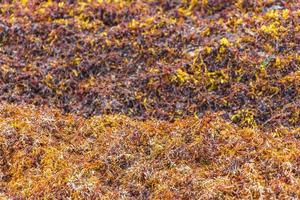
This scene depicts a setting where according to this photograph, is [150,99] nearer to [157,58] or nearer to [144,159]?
[157,58]

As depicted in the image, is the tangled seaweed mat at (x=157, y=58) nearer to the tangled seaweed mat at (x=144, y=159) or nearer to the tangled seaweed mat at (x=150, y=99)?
the tangled seaweed mat at (x=150, y=99)

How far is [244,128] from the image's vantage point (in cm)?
418

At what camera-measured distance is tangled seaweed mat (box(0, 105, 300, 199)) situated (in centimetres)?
362

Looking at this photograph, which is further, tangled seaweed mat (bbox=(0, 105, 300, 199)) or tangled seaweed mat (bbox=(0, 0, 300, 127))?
tangled seaweed mat (bbox=(0, 0, 300, 127))

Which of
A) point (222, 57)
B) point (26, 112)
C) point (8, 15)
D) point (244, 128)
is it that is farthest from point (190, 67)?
point (8, 15)

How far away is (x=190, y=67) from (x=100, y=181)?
1.53 metres

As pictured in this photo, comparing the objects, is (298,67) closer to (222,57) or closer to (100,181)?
(222,57)

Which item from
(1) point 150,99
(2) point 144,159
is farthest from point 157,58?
(2) point 144,159

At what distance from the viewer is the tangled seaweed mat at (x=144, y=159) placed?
362cm

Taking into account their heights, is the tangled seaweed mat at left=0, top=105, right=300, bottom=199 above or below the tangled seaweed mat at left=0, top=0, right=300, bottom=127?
below

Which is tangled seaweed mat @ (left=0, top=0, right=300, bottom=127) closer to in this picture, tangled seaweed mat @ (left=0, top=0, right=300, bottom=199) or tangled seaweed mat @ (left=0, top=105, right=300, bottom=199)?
tangled seaweed mat @ (left=0, top=0, right=300, bottom=199)

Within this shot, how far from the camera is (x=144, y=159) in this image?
3898 millimetres

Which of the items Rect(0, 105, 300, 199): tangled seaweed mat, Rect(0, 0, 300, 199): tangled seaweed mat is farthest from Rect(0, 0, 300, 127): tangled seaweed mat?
Rect(0, 105, 300, 199): tangled seaweed mat

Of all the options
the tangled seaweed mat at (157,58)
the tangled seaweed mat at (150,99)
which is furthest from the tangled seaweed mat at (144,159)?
the tangled seaweed mat at (157,58)
